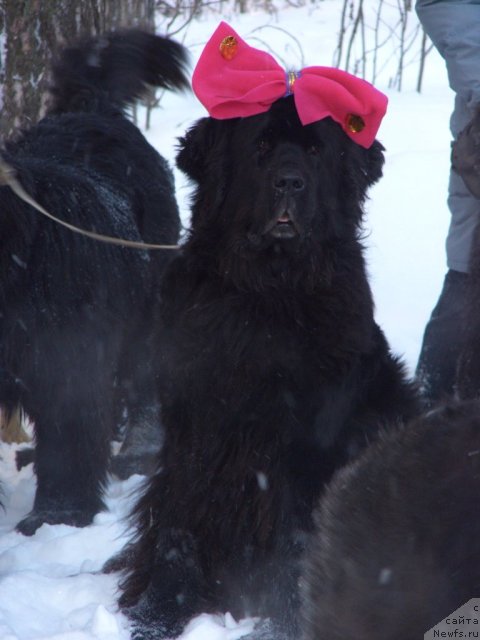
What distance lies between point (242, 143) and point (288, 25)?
10.7 m

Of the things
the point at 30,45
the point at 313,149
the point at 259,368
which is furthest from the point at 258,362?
the point at 30,45

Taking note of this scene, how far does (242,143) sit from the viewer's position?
9.06 feet

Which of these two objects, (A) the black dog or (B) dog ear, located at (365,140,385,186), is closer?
(B) dog ear, located at (365,140,385,186)

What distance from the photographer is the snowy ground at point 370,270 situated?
282 centimetres

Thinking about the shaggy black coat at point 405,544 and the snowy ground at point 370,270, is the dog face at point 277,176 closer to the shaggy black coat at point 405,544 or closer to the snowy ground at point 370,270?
the snowy ground at point 370,270

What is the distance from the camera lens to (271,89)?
8.75 ft

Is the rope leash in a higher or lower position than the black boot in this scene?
higher

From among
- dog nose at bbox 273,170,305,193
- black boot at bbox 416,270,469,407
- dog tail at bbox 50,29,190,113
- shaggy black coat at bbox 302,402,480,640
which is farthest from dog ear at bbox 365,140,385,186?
dog tail at bbox 50,29,190,113

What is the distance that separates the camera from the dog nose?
2.63 meters

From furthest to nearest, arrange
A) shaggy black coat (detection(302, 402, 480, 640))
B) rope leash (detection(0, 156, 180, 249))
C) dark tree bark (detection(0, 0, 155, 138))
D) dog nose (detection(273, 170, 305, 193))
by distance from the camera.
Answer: dark tree bark (detection(0, 0, 155, 138)) < rope leash (detection(0, 156, 180, 249)) < dog nose (detection(273, 170, 305, 193)) < shaggy black coat (detection(302, 402, 480, 640))

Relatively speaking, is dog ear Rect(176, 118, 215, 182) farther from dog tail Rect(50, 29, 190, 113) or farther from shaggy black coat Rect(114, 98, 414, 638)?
dog tail Rect(50, 29, 190, 113)

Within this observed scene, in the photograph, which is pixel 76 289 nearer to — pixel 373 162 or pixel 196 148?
pixel 196 148

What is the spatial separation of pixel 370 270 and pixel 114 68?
5.21 ft

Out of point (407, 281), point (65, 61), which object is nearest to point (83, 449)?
point (65, 61)
